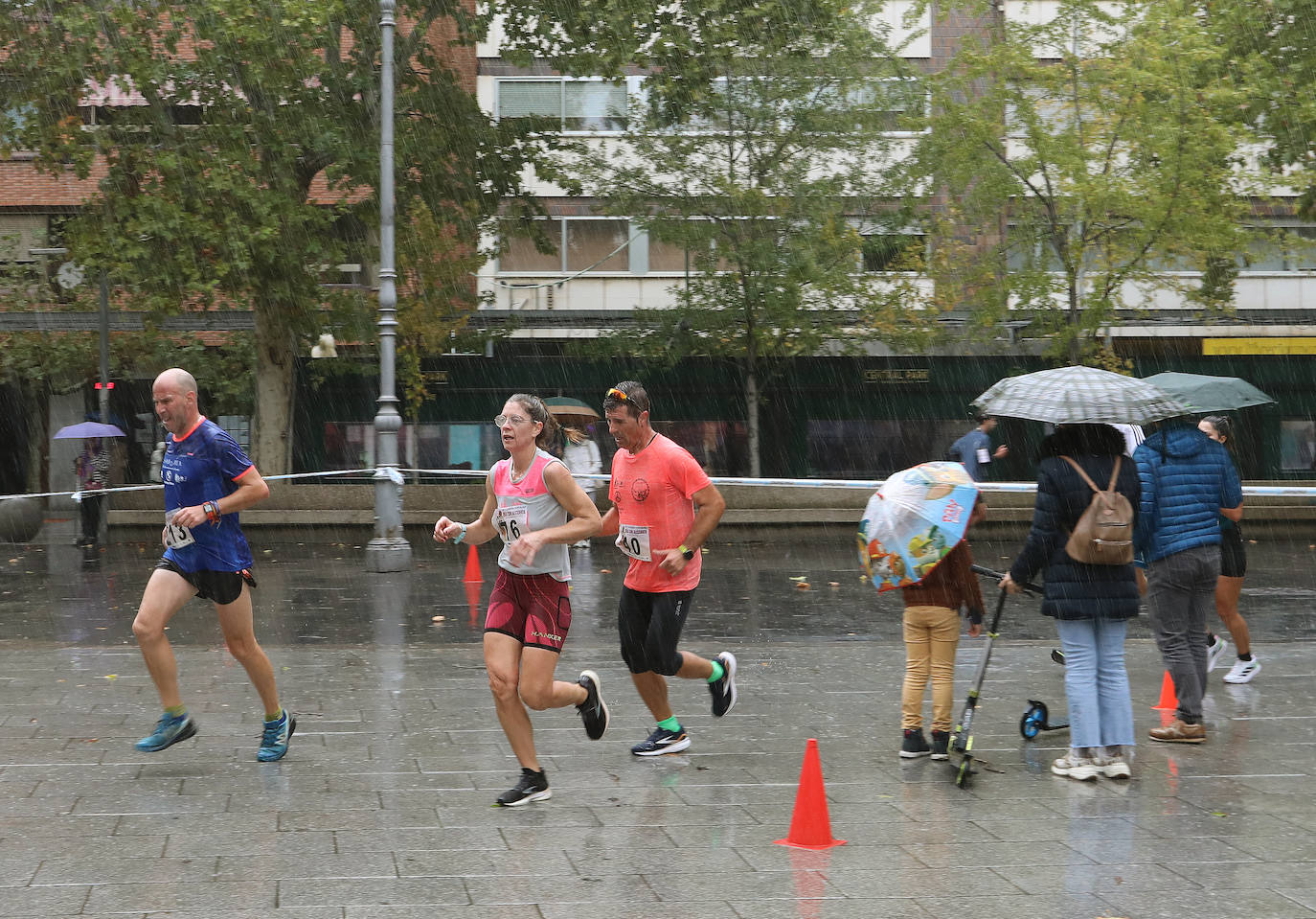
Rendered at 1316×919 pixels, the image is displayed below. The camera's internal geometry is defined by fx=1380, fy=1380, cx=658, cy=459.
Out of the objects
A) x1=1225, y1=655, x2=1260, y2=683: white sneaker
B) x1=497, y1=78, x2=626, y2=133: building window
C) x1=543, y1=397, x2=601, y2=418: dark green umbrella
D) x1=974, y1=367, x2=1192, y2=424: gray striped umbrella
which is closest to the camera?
x1=974, y1=367, x2=1192, y2=424: gray striped umbrella

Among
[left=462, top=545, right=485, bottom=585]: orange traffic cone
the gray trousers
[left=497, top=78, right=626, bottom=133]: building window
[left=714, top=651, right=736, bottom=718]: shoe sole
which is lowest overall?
[left=462, top=545, right=485, bottom=585]: orange traffic cone

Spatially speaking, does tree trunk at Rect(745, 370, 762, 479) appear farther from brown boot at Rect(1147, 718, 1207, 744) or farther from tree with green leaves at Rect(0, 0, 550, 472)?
brown boot at Rect(1147, 718, 1207, 744)

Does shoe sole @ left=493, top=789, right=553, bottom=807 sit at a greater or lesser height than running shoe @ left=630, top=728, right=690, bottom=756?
greater

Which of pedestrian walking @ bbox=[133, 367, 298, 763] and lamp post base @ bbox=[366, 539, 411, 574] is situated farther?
lamp post base @ bbox=[366, 539, 411, 574]

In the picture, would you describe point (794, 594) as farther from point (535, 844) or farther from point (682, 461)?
point (535, 844)

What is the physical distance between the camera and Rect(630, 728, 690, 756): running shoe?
6.70 metres

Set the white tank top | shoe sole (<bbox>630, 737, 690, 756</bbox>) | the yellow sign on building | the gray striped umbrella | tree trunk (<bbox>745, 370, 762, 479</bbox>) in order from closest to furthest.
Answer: the white tank top, the gray striped umbrella, shoe sole (<bbox>630, 737, 690, 756</bbox>), tree trunk (<bbox>745, 370, 762, 479</bbox>), the yellow sign on building

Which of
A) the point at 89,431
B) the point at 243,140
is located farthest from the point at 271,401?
the point at 243,140

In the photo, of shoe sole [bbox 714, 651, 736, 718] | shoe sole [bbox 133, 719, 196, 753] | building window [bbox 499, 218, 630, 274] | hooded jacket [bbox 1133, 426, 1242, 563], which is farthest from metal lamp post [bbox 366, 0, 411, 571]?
building window [bbox 499, 218, 630, 274]

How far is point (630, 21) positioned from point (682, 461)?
1565 centimetres

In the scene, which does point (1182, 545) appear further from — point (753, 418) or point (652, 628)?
point (753, 418)

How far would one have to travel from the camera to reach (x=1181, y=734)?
277 inches

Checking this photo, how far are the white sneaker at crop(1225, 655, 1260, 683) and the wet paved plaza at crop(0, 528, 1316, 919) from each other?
0.15 m

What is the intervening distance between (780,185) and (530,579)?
2114 cm
